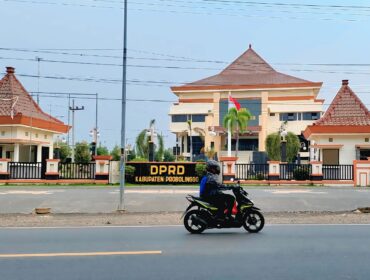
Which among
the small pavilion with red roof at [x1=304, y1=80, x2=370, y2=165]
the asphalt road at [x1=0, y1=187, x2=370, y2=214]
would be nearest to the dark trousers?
the asphalt road at [x1=0, y1=187, x2=370, y2=214]

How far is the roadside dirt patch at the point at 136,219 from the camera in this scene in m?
13.1

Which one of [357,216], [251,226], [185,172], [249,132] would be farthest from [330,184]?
[249,132]

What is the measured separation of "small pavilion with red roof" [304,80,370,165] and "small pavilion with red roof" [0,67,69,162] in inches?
819

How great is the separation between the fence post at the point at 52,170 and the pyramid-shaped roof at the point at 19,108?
692 centimetres

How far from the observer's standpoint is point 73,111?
58.6 m

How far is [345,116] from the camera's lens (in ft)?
116

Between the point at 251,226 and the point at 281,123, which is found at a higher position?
the point at 281,123

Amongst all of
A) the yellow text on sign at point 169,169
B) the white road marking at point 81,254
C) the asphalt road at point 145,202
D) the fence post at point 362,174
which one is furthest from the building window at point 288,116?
the white road marking at point 81,254

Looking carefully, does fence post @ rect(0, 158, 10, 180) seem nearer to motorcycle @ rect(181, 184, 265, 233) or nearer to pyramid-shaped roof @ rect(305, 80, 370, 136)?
pyramid-shaped roof @ rect(305, 80, 370, 136)

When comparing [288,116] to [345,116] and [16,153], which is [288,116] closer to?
[345,116]

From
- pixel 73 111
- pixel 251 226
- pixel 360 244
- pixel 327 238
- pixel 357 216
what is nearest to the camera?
pixel 360 244

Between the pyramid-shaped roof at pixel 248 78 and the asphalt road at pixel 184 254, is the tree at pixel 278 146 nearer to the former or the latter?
the pyramid-shaped roof at pixel 248 78

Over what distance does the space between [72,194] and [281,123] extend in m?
46.8

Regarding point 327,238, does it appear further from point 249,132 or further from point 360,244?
point 249,132
